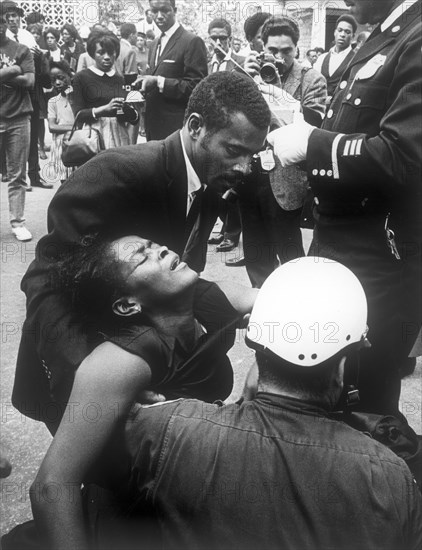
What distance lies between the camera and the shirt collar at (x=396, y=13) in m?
1.95

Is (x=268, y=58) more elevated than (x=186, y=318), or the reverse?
(x=268, y=58)

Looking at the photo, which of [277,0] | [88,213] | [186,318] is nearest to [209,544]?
[186,318]

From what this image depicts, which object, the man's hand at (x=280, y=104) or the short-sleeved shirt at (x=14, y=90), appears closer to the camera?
the man's hand at (x=280, y=104)

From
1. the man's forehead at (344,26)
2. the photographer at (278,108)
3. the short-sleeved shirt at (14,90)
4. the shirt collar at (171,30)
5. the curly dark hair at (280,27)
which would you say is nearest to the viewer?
the photographer at (278,108)

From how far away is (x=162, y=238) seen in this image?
74.3 inches

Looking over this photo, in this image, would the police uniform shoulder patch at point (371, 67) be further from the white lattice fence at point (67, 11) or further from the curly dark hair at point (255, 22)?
the white lattice fence at point (67, 11)

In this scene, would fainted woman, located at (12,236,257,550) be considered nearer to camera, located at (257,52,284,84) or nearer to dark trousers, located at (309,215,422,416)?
dark trousers, located at (309,215,422,416)

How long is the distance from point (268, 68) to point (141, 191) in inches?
88.9

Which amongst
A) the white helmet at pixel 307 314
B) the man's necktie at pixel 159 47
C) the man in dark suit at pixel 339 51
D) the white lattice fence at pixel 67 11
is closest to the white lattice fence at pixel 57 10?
the white lattice fence at pixel 67 11

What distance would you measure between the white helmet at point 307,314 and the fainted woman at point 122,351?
0.22 m

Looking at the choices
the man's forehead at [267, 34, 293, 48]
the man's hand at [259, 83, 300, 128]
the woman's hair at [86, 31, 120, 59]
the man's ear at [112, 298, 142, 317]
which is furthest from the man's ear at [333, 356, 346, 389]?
the woman's hair at [86, 31, 120, 59]

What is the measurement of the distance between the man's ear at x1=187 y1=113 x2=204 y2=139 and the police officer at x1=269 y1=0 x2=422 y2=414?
0.35 metres

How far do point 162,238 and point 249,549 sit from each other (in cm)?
97

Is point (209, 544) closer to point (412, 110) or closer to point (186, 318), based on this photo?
point (186, 318)
